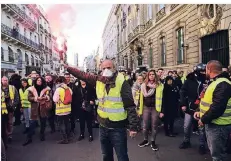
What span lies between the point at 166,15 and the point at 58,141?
9.15 metres

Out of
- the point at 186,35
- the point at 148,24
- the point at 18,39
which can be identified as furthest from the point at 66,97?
the point at 148,24

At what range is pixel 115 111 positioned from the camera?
303 cm

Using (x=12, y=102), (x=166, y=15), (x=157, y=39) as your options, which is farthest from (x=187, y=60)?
(x=12, y=102)

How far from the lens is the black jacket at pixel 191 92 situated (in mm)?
4508

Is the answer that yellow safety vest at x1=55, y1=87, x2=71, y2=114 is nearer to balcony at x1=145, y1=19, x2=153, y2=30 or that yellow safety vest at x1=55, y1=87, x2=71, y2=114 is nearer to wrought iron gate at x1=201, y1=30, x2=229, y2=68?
wrought iron gate at x1=201, y1=30, x2=229, y2=68

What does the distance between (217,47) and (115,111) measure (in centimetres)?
653

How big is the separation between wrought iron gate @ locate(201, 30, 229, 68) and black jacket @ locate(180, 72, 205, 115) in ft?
13.1

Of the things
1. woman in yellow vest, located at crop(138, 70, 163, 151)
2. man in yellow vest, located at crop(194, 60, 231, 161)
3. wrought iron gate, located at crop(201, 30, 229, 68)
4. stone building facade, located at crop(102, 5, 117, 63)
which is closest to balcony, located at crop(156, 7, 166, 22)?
wrought iron gate, located at crop(201, 30, 229, 68)

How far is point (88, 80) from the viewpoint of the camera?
328 cm

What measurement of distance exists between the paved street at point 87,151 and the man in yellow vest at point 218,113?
3.96ft

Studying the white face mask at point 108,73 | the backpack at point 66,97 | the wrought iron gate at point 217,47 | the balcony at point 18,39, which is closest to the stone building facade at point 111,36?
the balcony at point 18,39

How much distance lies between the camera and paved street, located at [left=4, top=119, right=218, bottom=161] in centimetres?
423

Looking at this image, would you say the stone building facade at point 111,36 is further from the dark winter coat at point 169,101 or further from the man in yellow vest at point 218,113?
the man in yellow vest at point 218,113

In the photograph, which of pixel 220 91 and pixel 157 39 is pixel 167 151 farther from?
pixel 157 39
